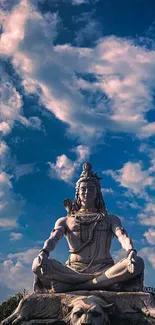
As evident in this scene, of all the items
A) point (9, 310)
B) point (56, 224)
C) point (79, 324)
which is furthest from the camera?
point (9, 310)

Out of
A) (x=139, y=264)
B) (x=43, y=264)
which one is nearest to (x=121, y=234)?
(x=139, y=264)

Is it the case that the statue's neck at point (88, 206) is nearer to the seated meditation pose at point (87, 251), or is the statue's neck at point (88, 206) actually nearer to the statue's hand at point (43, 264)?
the seated meditation pose at point (87, 251)

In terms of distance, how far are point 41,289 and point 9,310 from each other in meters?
13.6

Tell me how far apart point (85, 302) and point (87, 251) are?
2.31 metres

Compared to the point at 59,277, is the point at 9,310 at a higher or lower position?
higher

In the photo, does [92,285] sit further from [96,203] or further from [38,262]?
[96,203]

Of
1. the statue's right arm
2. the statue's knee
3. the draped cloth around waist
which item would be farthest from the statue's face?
the statue's knee

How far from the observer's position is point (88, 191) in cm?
1094

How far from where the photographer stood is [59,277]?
9086 mm

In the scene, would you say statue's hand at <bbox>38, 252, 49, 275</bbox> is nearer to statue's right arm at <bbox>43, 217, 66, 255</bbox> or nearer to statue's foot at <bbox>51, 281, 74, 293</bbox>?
statue's foot at <bbox>51, 281, 74, 293</bbox>

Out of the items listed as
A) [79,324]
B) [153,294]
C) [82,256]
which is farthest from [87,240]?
[79,324]

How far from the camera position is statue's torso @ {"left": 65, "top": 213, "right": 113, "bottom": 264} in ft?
33.1

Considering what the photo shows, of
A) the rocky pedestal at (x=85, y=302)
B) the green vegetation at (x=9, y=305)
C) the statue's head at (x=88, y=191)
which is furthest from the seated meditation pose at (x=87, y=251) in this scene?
the green vegetation at (x=9, y=305)

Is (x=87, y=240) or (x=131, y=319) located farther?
(x=87, y=240)
